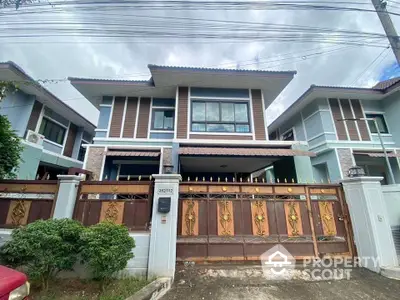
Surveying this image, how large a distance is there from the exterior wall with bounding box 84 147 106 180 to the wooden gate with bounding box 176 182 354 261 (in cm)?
572

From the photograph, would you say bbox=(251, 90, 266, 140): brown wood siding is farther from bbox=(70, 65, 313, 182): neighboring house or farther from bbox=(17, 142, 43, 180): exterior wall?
bbox=(17, 142, 43, 180): exterior wall

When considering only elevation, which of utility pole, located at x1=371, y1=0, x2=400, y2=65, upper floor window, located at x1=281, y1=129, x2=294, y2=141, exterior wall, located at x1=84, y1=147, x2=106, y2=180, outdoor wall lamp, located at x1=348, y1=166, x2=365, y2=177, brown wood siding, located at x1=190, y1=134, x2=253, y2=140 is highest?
upper floor window, located at x1=281, y1=129, x2=294, y2=141

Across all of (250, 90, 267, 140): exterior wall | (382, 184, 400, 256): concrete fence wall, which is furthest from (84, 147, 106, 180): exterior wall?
(382, 184, 400, 256): concrete fence wall

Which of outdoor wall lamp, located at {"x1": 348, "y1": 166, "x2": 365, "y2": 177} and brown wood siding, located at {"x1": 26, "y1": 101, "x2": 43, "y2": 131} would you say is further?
brown wood siding, located at {"x1": 26, "y1": 101, "x2": 43, "y2": 131}

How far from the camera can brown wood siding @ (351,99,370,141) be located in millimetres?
10125

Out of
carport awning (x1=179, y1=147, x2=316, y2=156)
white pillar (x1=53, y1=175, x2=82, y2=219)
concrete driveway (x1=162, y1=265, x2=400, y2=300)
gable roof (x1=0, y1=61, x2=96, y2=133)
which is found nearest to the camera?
concrete driveway (x1=162, y1=265, x2=400, y2=300)

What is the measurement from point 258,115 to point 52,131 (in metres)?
11.9

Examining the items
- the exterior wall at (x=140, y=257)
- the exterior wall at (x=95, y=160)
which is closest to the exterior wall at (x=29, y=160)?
the exterior wall at (x=95, y=160)

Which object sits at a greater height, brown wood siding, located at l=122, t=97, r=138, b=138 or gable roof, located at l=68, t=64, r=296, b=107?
gable roof, located at l=68, t=64, r=296, b=107

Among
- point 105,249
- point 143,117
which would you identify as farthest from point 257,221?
point 143,117

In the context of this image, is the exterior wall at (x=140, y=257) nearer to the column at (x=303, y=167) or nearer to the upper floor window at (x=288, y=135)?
the column at (x=303, y=167)

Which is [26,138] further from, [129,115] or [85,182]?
[85,182]

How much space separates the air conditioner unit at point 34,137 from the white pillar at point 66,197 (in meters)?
7.64

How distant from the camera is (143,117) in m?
9.68
